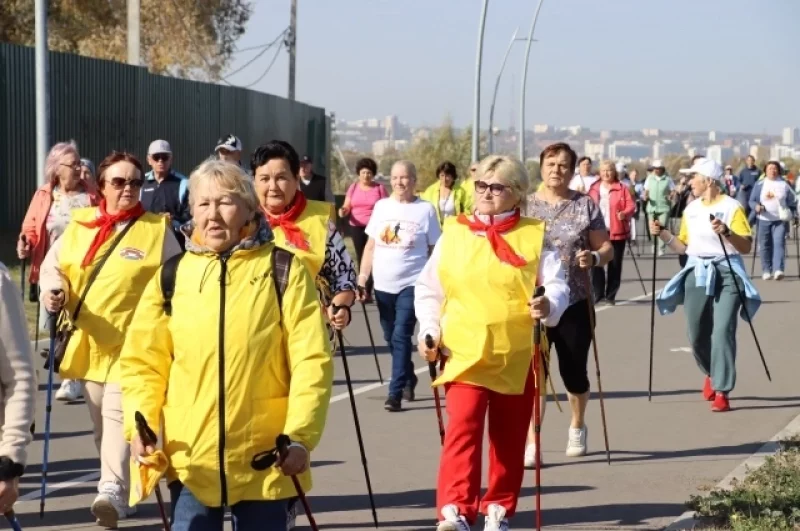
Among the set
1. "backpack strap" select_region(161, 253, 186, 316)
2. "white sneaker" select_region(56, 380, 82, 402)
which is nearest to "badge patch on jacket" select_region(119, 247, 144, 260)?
"backpack strap" select_region(161, 253, 186, 316)

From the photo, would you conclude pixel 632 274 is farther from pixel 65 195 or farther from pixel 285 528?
pixel 285 528

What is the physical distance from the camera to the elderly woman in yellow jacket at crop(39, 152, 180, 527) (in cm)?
778

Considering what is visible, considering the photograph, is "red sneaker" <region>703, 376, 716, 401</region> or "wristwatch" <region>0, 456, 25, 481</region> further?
"red sneaker" <region>703, 376, 716, 401</region>

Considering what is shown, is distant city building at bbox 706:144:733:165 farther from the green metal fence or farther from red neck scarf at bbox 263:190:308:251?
the green metal fence

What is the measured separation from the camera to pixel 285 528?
200 inches

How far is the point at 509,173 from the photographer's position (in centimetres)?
735

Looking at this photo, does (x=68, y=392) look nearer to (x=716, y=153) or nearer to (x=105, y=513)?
(x=105, y=513)

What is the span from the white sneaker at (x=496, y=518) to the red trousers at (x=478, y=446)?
3 cm

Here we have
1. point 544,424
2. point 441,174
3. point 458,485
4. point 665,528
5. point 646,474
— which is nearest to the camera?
point 458,485

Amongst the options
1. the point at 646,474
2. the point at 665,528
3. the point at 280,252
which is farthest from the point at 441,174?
the point at 280,252

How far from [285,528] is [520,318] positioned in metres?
2.42

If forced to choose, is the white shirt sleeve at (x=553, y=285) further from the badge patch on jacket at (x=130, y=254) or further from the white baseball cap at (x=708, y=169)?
the white baseball cap at (x=708, y=169)

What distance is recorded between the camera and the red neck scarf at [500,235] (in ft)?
23.7

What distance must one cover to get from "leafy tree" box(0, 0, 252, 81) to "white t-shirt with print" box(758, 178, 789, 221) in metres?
16.5
